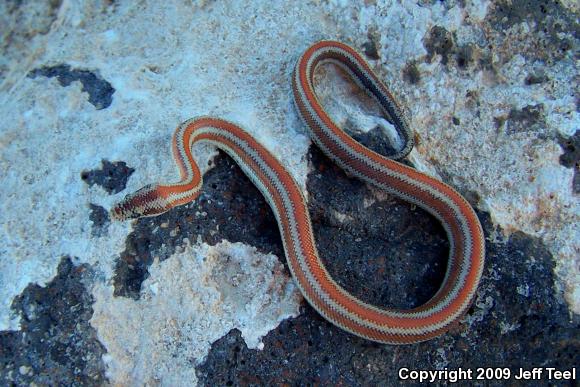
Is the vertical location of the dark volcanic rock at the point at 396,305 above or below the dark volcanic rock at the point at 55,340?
above

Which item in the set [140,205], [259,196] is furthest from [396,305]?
[140,205]

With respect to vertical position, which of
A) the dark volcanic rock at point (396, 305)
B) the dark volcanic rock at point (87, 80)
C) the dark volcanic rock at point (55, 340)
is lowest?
the dark volcanic rock at point (55, 340)

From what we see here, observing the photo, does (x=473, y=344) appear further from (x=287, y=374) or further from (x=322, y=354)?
(x=287, y=374)

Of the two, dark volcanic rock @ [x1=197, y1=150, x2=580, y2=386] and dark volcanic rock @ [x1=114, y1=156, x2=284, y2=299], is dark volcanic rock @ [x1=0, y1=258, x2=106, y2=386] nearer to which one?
dark volcanic rock @ [x1=114, y1=156, x2=284, y2=299]

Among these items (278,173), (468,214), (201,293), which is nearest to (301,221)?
(278,173)

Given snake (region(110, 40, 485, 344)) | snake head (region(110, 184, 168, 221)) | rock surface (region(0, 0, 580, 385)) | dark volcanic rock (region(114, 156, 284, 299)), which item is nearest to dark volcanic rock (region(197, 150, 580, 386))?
rock surface (region(0, 0, 580, 385))

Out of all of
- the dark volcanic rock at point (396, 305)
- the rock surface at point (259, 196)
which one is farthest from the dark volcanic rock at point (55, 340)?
the dark volcanic rock at point (396, 305)

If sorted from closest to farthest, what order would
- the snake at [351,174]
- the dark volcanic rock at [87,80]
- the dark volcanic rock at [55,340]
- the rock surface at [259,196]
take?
the dark volcanic rock at [55,340] → the rock surface at [259,196] → the snake at [351,174] → the dark volcanic rock at [87,80]

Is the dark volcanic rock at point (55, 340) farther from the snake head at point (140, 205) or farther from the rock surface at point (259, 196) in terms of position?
the snake head at point (140, 205)

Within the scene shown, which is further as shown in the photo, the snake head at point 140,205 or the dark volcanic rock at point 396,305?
the snake head at point 140,205
